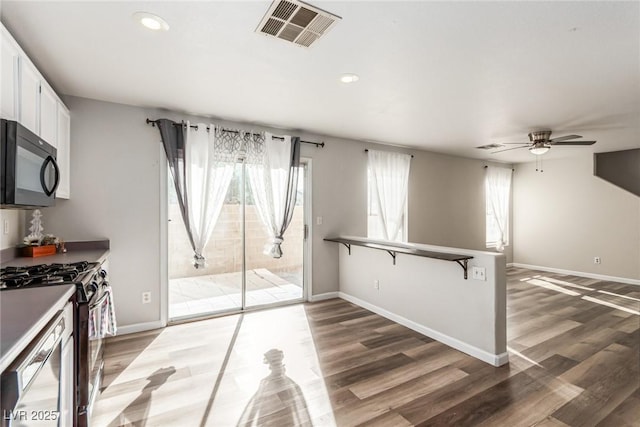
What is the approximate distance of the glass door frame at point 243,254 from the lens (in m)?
3.45

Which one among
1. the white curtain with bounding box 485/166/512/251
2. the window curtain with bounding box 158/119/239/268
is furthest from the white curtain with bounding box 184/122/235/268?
the white curtain with bounding box 485/166/512/251

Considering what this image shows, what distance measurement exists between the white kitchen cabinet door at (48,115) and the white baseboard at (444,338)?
3660 millimetres

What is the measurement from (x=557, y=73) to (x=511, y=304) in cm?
309

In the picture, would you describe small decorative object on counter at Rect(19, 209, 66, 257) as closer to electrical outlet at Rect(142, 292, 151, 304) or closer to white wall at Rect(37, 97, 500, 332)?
white wall at Rect(37, 97, 500, 332)

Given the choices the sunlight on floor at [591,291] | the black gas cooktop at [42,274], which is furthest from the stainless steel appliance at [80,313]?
the sunlight on floor at [591,291]

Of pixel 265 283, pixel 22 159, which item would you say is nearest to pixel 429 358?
pixel 265 283

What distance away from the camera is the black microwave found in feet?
5.13

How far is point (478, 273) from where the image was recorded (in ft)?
9.05

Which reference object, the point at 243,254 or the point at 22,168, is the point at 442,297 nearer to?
the point at 243,254

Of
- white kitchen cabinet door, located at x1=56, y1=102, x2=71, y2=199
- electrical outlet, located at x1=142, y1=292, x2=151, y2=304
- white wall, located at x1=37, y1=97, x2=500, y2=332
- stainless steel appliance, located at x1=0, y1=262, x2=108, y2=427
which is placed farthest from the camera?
electrical outlet, located at x1=142, y1=292, x2=151, y2=304

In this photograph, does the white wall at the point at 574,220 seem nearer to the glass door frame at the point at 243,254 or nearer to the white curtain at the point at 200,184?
the glass door frame at the point at 243,254

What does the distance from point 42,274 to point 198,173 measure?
195cm

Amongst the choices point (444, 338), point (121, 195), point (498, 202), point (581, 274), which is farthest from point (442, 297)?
point (581, 274)

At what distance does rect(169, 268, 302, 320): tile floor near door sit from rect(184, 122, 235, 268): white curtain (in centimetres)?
40
